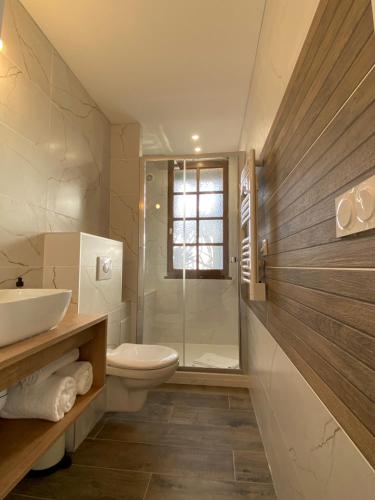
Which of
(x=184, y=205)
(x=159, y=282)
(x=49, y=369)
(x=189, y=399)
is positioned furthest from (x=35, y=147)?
(x=189, y=399)

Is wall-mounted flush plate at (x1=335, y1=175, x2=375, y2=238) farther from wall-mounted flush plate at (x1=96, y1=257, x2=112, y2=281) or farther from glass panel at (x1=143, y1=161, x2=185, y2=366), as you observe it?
glass panel at (x1=143, y1=161, x2=185, y2=366)

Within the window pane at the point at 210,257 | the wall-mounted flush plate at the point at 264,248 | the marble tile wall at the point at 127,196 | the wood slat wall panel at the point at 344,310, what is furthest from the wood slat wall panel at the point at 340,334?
the window pane at the point at 210,257

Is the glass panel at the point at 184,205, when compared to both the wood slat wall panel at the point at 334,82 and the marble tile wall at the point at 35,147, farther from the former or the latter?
the wood slat wall panel at the point at 334,82

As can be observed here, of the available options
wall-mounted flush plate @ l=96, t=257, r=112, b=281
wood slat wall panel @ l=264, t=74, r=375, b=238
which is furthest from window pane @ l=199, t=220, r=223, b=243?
wood slat wall panel @ l=264, t=74, r=375, b=238

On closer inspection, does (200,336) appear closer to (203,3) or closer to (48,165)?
(48,165)

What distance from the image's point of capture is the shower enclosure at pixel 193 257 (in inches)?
107

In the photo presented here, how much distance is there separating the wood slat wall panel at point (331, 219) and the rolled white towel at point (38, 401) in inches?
36.0

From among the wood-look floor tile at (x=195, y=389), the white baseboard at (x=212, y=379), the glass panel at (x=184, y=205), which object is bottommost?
the wood-look floor tile at (x=195, y=389)

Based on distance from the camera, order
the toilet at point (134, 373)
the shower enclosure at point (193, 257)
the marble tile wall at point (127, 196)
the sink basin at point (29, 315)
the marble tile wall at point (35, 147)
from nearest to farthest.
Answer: the sink basin at point (29, 315) < the marble tile wall at point (35, 147) < the toilet at point (134, 373) < the marble tile wall at point (127, 196) < the shower enclosure at point (193, 257)

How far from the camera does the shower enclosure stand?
271cm

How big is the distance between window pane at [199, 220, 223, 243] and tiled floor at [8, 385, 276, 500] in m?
1.60

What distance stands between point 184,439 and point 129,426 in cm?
40

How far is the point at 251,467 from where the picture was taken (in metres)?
1.36

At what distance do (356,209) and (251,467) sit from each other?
1524mm
